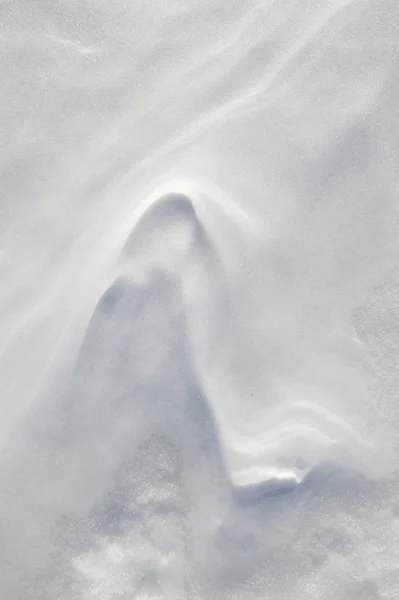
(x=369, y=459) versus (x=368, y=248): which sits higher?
(x=368, y=248)

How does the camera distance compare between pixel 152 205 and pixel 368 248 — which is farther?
pixel 368 248

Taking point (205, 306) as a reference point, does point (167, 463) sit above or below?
below

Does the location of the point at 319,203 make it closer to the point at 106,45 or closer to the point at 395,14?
the point at 395,14

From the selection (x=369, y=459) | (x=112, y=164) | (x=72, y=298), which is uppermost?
(x=112, y=164)

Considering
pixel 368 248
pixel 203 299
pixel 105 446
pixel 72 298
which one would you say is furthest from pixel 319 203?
pixel 105 446

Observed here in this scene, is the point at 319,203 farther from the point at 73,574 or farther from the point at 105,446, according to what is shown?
the point at 73,574

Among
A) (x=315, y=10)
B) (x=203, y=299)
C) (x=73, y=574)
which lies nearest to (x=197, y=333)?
(x=203, y=299)
